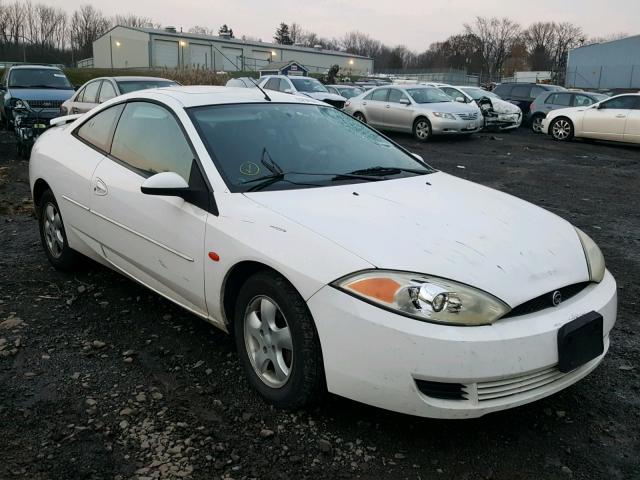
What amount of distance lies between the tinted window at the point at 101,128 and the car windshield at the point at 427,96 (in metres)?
13.3

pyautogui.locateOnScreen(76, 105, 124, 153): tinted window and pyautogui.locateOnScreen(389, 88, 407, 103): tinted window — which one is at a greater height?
pyautogui.locateOnScreen(389, 88, 407, 103): tinted window

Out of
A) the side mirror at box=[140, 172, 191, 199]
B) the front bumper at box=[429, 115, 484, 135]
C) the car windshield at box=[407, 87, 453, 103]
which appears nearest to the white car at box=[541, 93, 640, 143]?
the front bumper at box=[429, 115, 484, 135]

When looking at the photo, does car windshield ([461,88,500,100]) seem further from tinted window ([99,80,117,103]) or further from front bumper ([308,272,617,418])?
front bumper ([308,272,617,418])

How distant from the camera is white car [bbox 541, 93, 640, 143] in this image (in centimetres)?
1460

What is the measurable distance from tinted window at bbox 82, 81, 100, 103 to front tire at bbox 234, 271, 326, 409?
984 cm

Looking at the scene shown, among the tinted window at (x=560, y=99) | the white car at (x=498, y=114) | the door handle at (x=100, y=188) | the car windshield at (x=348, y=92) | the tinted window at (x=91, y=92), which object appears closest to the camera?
the door handle at (x=100, y=188)

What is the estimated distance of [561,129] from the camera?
54.6 feet

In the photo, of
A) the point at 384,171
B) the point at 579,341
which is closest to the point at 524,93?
the point at 384,171

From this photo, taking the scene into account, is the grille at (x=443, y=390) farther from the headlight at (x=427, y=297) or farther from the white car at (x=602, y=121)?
the white car at (x=602, y=121)

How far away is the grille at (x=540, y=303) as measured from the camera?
8.04ft

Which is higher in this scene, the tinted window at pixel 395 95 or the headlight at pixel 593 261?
the tinted window at pixel 395 95

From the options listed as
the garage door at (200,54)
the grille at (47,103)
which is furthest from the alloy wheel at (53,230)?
the garage door at (200,54)

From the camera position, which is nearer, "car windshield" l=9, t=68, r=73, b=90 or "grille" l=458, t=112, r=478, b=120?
"car windshield" l=9, t=68, r=73, b=90

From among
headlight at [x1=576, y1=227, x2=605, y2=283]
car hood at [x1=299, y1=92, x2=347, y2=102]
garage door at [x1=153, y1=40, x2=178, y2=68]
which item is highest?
garage door at [x1=153, y1=40, x2=178, y2=68]
